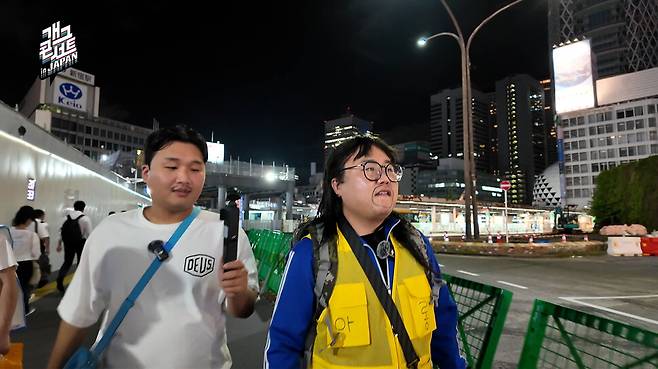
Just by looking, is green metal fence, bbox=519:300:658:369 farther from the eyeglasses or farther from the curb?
the curb

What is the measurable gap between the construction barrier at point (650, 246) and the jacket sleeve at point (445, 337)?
21.2 metres

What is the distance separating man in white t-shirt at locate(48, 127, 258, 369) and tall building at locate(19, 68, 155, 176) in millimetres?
37218

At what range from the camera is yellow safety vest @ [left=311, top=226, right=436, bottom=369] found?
65.9 inches

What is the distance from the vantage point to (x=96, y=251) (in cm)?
179

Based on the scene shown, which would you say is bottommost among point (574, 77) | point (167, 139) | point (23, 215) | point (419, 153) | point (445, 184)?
point (23, 215)

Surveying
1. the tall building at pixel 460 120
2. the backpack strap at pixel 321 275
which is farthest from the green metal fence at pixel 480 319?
the tall building at pixel 460 120

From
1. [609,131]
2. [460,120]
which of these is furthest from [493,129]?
[609,131]

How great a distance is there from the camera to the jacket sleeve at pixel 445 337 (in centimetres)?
200

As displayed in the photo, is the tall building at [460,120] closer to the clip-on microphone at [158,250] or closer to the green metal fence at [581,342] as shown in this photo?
the green metal fence at [581,342]

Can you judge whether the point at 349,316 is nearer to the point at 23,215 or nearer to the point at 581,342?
the point at 581,342

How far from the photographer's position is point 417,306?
1.77 meters

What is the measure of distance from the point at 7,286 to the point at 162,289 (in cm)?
174

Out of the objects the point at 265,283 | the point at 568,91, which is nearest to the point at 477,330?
the point at 265,283

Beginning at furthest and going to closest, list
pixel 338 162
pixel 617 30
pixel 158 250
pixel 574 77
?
pixel 617 30 < pixel 574 77 < pixel 338 162 < pixel 158 250
